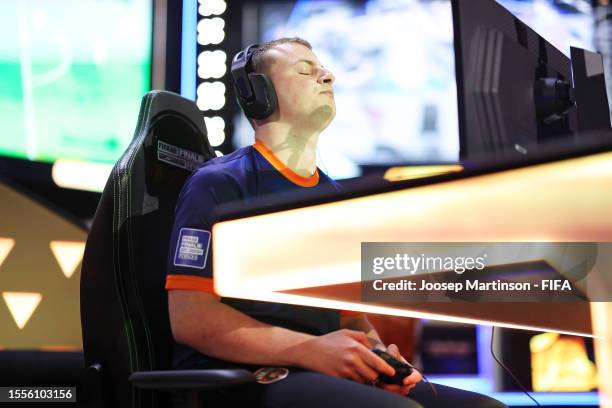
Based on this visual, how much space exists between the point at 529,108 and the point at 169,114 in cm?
54

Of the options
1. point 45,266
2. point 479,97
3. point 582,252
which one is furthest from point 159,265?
point 45,266

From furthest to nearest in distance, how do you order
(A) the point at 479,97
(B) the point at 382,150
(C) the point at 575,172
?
(B) the point at 382,150, (A) the point at 479,97, (C) the point at 575,172

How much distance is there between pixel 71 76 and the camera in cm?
239

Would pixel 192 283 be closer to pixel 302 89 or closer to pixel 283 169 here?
pixel 283 169

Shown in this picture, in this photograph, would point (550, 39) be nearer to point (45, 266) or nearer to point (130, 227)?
point (130, 227)

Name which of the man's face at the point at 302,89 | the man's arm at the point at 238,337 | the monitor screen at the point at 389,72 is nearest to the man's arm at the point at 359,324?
the man's arm at the point at 238,337

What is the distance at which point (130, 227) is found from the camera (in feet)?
3.32

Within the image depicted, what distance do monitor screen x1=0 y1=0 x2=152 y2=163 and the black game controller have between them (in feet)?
5.86

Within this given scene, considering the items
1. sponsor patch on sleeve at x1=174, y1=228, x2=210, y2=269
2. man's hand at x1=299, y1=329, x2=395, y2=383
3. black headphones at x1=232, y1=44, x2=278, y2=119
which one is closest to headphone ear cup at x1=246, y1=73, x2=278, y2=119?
black headphones at x1=232, y1=44, x2=278, y2=119

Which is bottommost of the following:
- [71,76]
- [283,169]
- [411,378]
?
[411,378]

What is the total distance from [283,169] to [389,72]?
63.5 inches

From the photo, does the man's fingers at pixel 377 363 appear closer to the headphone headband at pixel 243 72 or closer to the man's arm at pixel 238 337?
the man's arm at pixel 238 337

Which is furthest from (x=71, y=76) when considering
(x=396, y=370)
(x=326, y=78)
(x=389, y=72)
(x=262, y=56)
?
(x=396, y=370)

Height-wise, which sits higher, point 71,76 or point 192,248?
point 71,76
